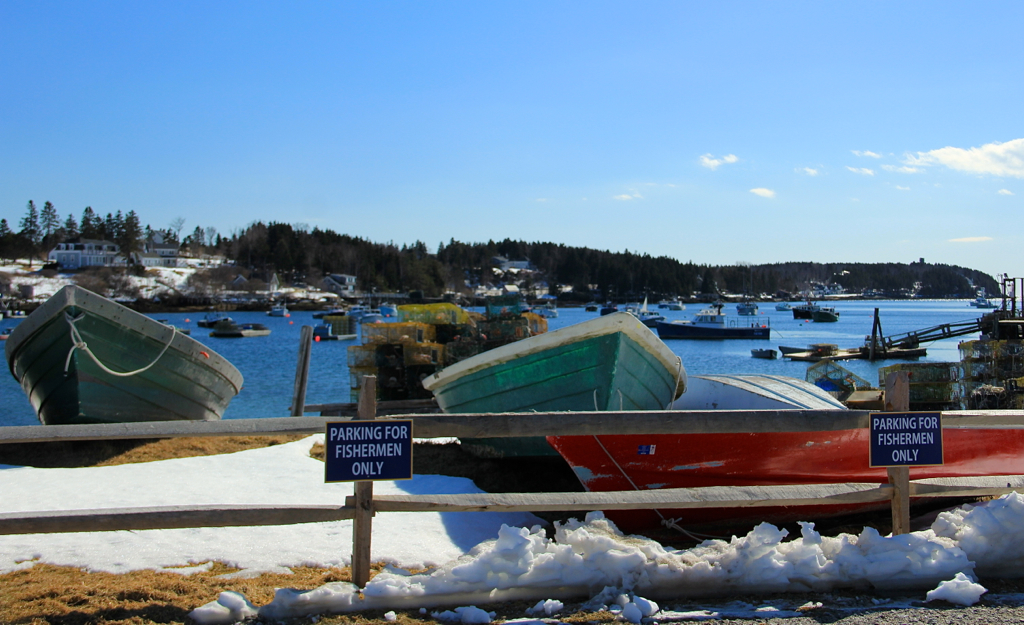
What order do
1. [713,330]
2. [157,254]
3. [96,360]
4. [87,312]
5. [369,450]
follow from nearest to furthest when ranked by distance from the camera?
[369,450] < [96,360] < [87,312] < [713,330] < [157,254]

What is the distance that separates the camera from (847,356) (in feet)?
165

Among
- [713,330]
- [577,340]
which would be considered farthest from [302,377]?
[713,330]

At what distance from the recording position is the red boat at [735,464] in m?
7.20

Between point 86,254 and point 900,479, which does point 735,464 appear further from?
point 86,254

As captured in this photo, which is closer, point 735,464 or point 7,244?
point 735,464

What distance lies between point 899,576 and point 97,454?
9591mm

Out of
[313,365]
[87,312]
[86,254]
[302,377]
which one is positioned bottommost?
[313,365]

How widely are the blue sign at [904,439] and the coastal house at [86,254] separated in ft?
592

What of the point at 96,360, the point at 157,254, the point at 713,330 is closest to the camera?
the point at 96,360

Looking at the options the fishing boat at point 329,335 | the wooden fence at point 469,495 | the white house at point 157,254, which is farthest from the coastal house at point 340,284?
the wooden fence at point 469,495

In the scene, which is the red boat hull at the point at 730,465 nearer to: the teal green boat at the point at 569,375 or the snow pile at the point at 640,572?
the teal green boat at the point at 569,375

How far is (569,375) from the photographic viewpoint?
936cm

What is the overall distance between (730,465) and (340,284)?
6244 inches

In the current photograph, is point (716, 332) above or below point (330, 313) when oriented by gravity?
above
